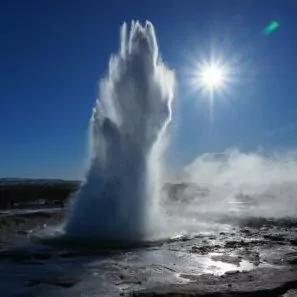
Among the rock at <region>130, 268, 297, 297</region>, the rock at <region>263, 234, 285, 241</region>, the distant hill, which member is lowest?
the rock at <region>130, 268, 297, 297</region>

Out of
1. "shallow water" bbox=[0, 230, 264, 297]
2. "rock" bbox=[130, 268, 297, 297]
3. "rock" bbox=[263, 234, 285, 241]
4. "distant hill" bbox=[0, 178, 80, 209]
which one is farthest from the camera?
"distant hill" bbox=[0, 178, 80, 209]

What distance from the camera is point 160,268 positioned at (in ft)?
41.9

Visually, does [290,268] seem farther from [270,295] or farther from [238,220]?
[238,220]

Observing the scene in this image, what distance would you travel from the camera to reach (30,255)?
14680mm

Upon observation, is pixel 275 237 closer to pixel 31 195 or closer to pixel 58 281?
pixel 58 281

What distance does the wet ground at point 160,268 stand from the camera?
10359 mm

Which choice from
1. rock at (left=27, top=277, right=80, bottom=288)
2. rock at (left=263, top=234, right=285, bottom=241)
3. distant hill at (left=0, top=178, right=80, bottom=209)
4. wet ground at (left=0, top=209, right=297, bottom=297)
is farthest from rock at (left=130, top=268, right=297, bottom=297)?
distant hill at (left=0, top=178, right=80, bottom=209)

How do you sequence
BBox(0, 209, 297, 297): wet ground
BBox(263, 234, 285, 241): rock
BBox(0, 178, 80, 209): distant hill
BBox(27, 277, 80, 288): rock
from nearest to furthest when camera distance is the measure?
BBox(0, 209, 297, 297): wet ground → BBox(27, 277, 80, 288): rock → BBox(263, 234, 285, 241): rock → BBox(0, 178, 80, 209): distant hill

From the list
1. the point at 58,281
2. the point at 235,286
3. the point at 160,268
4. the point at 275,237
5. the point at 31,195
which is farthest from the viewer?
the point at 31,195

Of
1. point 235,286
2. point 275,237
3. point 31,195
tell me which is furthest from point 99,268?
point 31,195

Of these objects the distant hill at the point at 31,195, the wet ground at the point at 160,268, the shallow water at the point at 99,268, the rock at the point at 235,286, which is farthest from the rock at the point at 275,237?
the distant hill at the point at 31,195

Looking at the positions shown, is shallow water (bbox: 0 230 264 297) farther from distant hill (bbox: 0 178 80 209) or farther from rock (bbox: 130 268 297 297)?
distant hill (bbox: 0 178 80 209)

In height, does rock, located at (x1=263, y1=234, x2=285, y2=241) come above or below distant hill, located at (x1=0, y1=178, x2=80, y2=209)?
below

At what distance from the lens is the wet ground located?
10359mm
